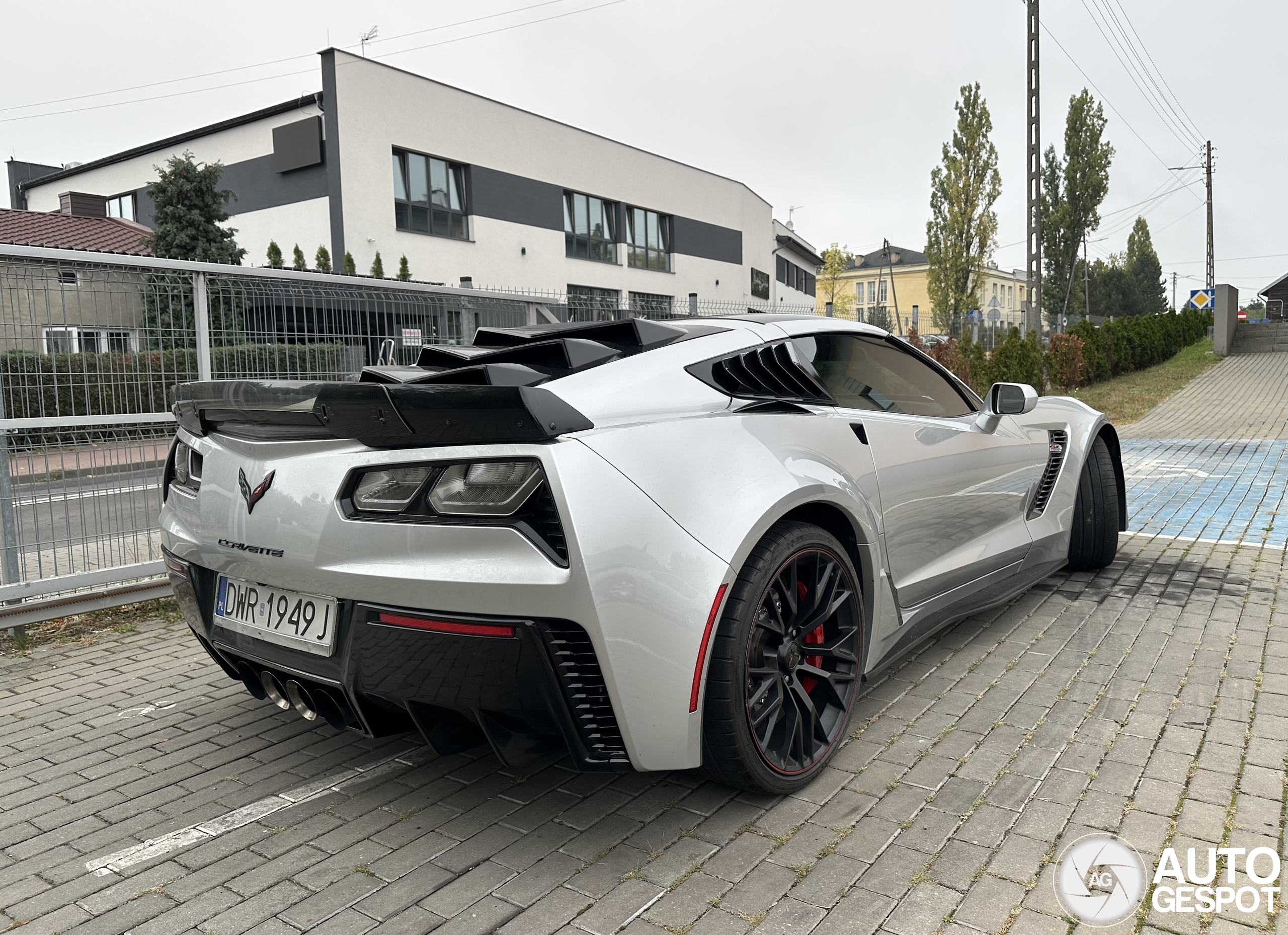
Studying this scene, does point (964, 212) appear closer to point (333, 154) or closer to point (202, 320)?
point (333, 154)

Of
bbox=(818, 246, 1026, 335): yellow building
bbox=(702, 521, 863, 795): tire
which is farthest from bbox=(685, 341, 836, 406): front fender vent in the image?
bbox=(818, 246, 1026, 335): yellow building

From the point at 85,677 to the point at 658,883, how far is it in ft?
10.2

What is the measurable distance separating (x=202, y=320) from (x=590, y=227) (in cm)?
2678

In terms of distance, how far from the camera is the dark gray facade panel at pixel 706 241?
3516 cm

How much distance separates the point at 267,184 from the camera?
25.0 metres

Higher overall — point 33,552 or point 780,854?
point 33,552

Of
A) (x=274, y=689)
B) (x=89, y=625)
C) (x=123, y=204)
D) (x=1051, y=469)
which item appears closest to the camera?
(x=274, y=689)

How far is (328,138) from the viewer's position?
74.0 ft

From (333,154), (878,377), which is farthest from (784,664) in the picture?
(333,154)

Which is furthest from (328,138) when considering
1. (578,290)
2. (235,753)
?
(235,753)

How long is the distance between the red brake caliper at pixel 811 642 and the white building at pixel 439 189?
1830 cm

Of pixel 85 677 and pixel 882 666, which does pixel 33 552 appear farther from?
pixel 882 666

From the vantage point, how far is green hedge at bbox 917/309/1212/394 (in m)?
16.8

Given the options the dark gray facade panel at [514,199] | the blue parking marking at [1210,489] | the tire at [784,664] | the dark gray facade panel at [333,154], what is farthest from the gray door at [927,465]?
the dark gray facade panel at [514,199]
